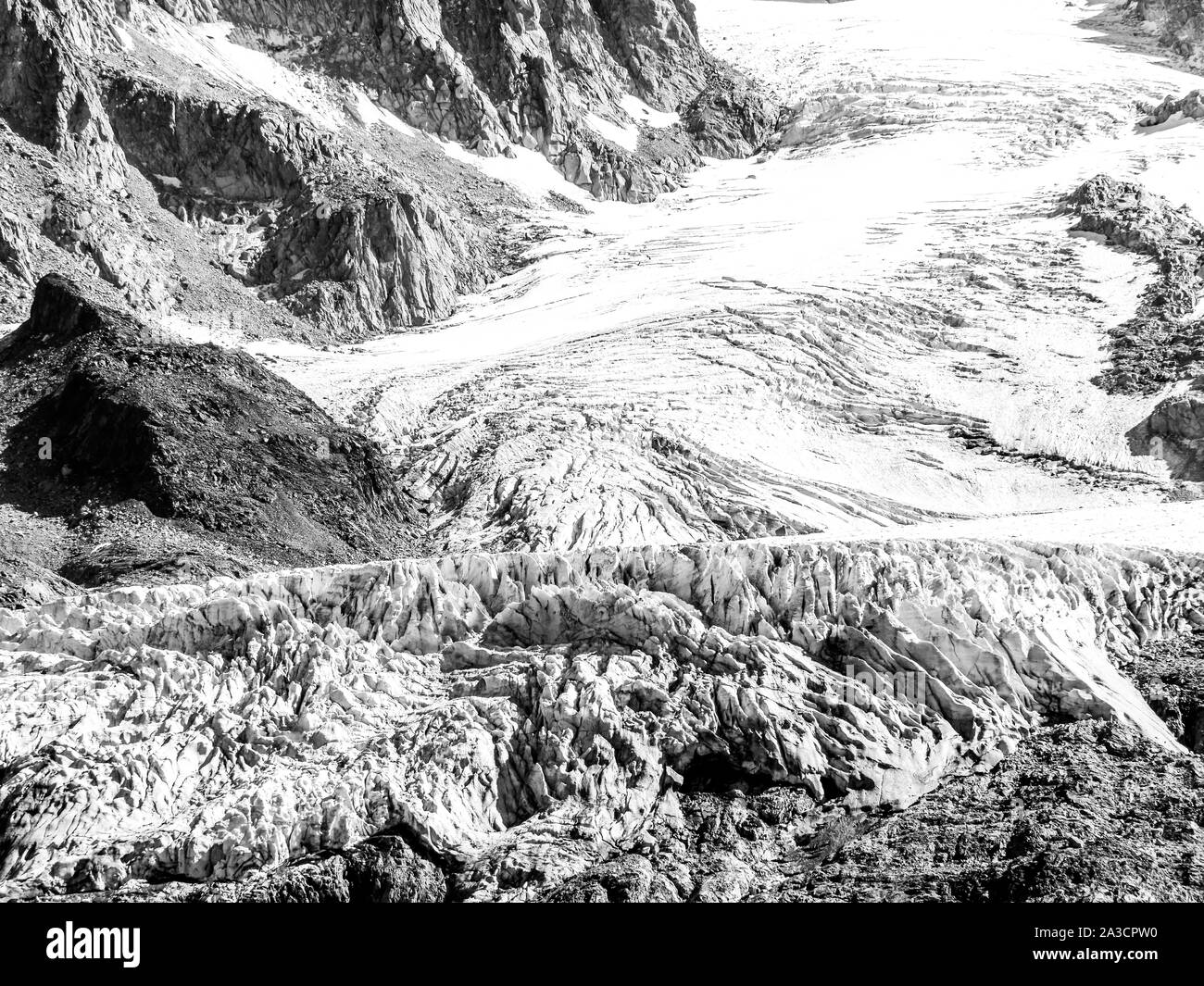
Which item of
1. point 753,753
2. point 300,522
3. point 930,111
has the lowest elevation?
point 300,522

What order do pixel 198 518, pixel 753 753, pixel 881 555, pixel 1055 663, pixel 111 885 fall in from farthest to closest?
pixel 198 518 < pixel 881 555 < pixel 1055 663 < pixel 753 753 < pixel 111 885

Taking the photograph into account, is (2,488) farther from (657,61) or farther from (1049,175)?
(657,61)

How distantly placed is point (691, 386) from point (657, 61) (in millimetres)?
51072

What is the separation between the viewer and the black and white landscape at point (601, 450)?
21.3 metres

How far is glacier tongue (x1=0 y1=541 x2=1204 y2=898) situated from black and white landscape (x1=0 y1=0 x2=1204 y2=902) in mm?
83

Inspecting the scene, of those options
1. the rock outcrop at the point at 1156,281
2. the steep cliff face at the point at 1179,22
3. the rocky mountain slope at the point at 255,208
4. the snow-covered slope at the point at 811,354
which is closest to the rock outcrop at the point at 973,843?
the rocky mountain slope at the point at 255,208

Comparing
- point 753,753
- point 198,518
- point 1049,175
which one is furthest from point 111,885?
point 1049,175

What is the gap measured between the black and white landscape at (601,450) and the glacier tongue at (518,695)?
3.3 inches

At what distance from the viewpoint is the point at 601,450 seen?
47.7 metres

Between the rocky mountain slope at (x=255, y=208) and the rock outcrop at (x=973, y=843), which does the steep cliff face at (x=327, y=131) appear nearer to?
the rocky mountain slope at (x=255, y=208)

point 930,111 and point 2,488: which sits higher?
point 930,111

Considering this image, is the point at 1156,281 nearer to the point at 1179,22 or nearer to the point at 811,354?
the point at 811,354

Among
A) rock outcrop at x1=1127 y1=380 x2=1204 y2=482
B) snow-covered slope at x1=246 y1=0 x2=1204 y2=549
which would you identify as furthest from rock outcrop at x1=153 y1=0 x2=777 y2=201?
rock outcrop at x1=1127 y1=380 x2=1204 y2=482

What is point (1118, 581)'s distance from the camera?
28.2 m
